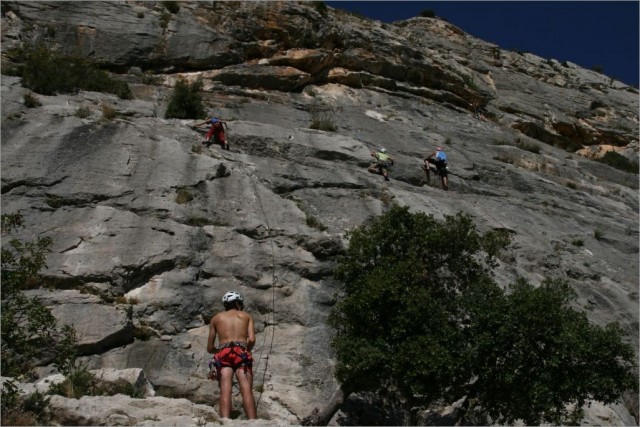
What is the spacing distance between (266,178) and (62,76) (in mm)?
6963

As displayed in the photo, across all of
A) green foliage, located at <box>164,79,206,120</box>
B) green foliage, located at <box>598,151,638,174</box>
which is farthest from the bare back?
green foliage, located at <box>598,151,638,174</box>

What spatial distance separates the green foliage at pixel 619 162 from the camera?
30455 millimetres

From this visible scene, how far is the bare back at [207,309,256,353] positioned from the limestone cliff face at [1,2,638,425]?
157cm

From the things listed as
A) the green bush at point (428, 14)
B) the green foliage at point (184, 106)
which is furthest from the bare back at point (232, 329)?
the green bush at point (428, 14)

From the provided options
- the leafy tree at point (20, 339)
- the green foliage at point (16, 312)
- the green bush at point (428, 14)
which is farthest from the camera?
the green bush at point (428, 14)

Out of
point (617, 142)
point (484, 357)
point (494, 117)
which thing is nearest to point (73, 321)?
point (484, 357)

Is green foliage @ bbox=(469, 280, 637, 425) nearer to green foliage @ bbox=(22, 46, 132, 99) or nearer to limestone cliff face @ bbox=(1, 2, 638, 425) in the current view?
limestone cliff face @ bbox=(1, 2, 638, 425)

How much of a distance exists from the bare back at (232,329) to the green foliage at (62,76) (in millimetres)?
11934

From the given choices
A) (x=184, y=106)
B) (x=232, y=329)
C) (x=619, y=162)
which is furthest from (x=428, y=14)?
(x=232, y=329)

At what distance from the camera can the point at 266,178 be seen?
55.4 feet

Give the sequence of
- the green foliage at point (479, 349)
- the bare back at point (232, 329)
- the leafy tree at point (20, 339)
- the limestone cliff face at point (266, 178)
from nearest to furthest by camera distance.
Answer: the leafy tree at point (20, 339) → the bare back at point (232, 329) → the green foliage at point (479, 349) → the limestone cliff face at point (266, 178)

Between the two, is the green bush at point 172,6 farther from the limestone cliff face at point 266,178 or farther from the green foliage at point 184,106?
the green foliage at point 184,106

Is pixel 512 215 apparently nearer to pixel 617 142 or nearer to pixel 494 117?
pixel 494 117

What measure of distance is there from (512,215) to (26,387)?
14.0 metres
